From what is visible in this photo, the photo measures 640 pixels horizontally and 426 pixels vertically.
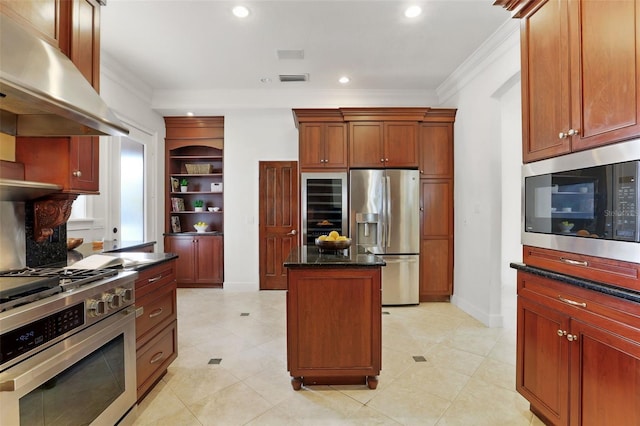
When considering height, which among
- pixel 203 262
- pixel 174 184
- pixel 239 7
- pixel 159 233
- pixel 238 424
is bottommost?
pixel 238 424

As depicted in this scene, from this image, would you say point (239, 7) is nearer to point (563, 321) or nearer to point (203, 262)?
point (563, 321)

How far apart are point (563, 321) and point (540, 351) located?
276mm

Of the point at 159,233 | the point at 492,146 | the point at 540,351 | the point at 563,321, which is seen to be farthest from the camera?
the point at 159,233

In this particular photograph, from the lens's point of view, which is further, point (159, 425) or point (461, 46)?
point (461, 46)

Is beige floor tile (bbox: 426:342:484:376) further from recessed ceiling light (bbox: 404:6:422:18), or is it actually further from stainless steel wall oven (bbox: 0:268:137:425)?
recessed ceiling light (bbox: 404:6:422:18)

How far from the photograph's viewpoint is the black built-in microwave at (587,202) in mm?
1229

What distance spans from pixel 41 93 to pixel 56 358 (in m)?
1.08

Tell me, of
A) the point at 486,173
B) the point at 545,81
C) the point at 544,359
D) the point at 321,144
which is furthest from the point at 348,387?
the point at 321,144

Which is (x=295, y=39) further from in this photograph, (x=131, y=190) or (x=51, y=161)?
(x=131, y=190)

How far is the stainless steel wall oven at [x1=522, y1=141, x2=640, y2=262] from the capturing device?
1.22m

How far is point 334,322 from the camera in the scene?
6.77 ft

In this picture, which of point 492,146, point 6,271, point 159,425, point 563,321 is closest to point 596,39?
point 563,321

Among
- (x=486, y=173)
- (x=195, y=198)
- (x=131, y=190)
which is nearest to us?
(x=486, y=173)

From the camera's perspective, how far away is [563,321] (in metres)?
1.52
